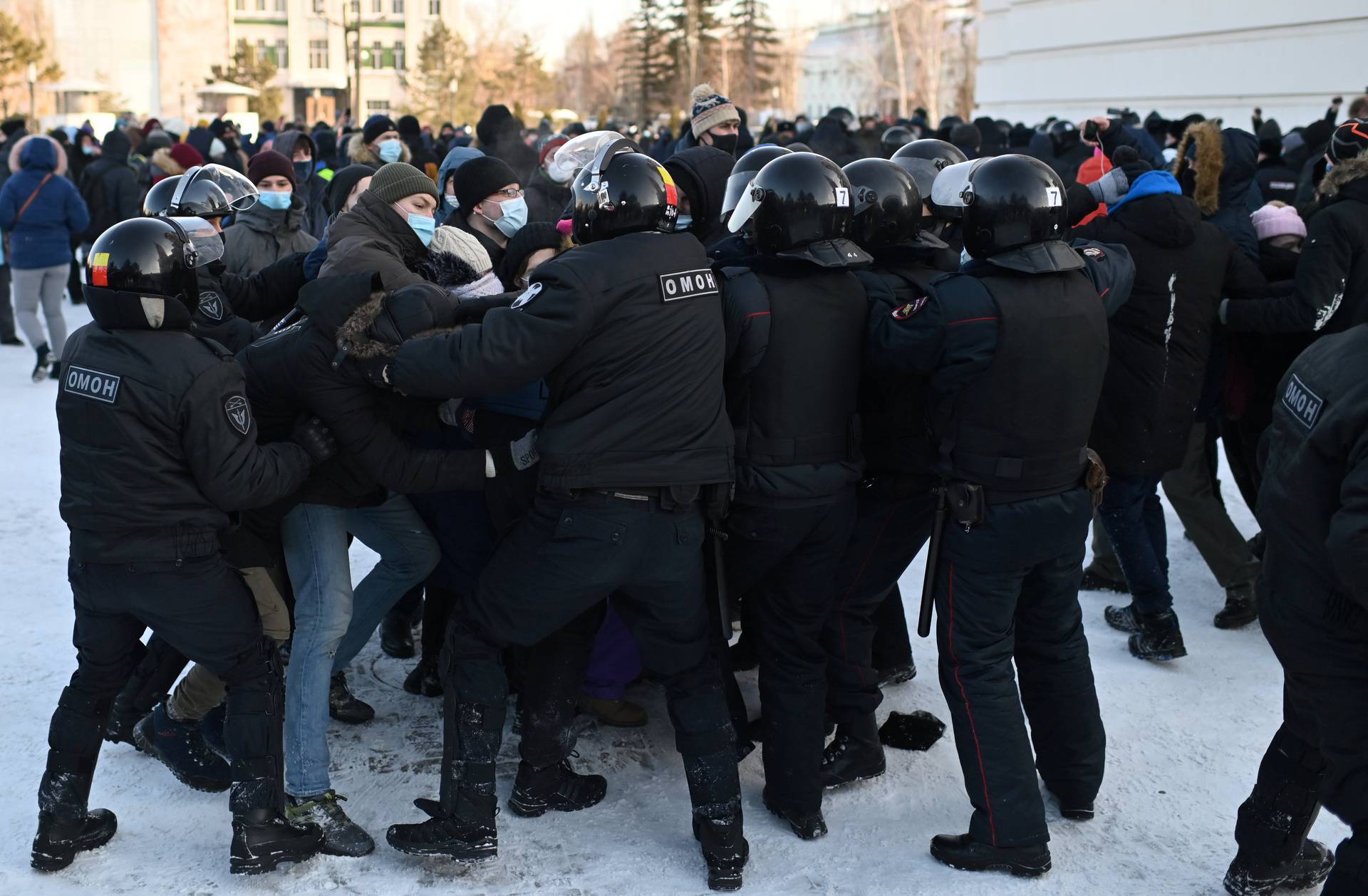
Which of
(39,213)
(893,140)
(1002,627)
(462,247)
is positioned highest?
(893,140)

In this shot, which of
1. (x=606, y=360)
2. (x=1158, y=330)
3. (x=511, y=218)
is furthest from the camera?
(x=1158, y=330)

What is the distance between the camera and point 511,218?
16.2ft

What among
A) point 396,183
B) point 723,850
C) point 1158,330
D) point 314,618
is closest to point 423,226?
point 396,183

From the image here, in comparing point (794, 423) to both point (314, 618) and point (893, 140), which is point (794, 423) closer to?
point (314, 618)

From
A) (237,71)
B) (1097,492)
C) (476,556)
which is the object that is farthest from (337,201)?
(237,71)

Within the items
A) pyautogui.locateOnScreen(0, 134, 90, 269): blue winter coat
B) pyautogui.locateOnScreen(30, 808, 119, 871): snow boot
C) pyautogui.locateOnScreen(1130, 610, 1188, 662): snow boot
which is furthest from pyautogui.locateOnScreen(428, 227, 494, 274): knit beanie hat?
pyautogui.locateOnScreen(0, 134, 90, 269): blue winter coat

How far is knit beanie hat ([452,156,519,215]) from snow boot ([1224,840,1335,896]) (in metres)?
3.52

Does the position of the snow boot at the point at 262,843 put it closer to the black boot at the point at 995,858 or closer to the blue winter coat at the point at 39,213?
the black boot at the point at 995,858

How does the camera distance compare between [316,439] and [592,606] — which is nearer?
[316,439]

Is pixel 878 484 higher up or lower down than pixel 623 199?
lower down

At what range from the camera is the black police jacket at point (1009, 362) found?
11.9 ft

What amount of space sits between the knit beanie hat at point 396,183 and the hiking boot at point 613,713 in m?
1.97

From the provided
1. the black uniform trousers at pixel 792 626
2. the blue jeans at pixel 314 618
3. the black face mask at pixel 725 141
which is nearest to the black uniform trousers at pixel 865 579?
the black uniform trousers at pixel 792 626

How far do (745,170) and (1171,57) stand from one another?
2123 centimetres
